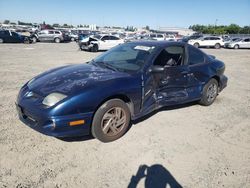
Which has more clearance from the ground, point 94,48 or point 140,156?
point 140,156

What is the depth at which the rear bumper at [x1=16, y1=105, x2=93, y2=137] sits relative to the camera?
323cm

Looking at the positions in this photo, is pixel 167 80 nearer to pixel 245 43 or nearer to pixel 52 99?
pixel 52 99

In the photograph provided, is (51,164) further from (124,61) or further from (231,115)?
(231,115)

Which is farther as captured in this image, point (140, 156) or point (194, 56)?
point (194, 56)

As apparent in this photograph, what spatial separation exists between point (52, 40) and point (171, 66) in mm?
28760

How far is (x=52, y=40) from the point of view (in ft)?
101

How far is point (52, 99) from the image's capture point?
131 inches

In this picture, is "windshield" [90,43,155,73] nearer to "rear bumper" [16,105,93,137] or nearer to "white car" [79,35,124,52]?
"rear bumper" [16,105,93,137]

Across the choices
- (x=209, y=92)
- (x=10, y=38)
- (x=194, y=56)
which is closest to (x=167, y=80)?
(x=194, y=56)

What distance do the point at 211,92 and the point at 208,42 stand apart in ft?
85.3

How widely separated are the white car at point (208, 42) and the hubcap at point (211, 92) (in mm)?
24967

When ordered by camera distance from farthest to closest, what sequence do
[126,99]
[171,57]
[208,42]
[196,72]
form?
[208,42]
[196,72]
[171,57]
[126,99]

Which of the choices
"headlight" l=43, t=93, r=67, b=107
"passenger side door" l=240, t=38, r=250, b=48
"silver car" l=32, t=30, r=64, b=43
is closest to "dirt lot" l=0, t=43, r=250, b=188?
"headlight" l=43, t=93, r=67, b=107

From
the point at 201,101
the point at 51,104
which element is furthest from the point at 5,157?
the point at 201,101
